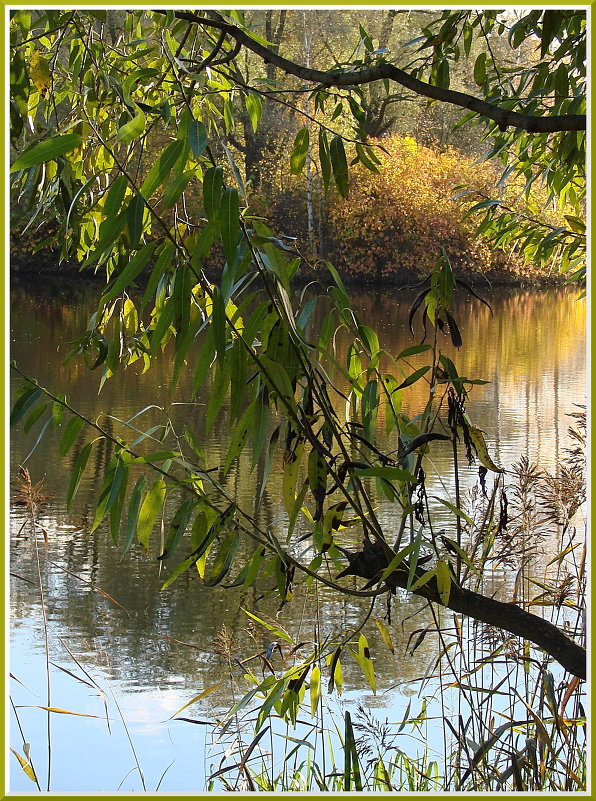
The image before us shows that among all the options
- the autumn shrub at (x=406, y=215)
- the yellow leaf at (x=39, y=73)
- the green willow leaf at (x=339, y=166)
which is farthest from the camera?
the autumn shrub at (x=406, y=215)

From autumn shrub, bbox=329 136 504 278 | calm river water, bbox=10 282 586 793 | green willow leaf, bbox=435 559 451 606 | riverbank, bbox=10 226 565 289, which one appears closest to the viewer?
green willow leaf, bbox=435 559 451 606

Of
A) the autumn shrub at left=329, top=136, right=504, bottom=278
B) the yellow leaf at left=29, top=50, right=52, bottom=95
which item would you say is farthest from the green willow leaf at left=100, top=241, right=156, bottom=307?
the autumn shrub at left=329, top=136, right=504, bottom=278

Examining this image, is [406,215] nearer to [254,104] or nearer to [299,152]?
[254,104]

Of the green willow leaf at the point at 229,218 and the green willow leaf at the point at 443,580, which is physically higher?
the green willow leaf at the point at 229,218

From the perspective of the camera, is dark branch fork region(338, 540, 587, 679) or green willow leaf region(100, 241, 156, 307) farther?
dark branch fork region(338, 540, 587, 679)

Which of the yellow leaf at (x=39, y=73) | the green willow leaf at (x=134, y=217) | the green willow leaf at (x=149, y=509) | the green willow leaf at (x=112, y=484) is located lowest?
the green willow leaf at (x=149, y=509)

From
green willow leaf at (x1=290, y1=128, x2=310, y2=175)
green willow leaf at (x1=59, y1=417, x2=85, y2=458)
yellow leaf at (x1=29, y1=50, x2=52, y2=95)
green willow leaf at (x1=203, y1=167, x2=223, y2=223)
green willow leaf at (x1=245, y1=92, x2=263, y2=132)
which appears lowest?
green willow leaf at (x1=59, y1=417, x2=85, y2=458)

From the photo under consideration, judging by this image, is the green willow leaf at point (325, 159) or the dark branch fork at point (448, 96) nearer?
the dark branch fork at point (448, 96)

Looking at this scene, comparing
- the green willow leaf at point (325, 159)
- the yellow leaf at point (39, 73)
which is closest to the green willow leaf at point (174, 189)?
the green willow leaf at point (325, 159)

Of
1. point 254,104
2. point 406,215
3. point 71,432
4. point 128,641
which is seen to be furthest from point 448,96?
point 406,215

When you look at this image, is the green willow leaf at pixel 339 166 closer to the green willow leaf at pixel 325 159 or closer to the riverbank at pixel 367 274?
the green willow leaf at pixel 325 159

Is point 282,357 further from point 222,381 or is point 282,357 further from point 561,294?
point 561,294

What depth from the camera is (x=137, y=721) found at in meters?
1.94

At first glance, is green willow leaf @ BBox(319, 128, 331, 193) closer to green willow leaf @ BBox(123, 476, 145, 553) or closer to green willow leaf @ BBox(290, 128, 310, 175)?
green willow leaf @ BBox(290, 128, 310, 175)
